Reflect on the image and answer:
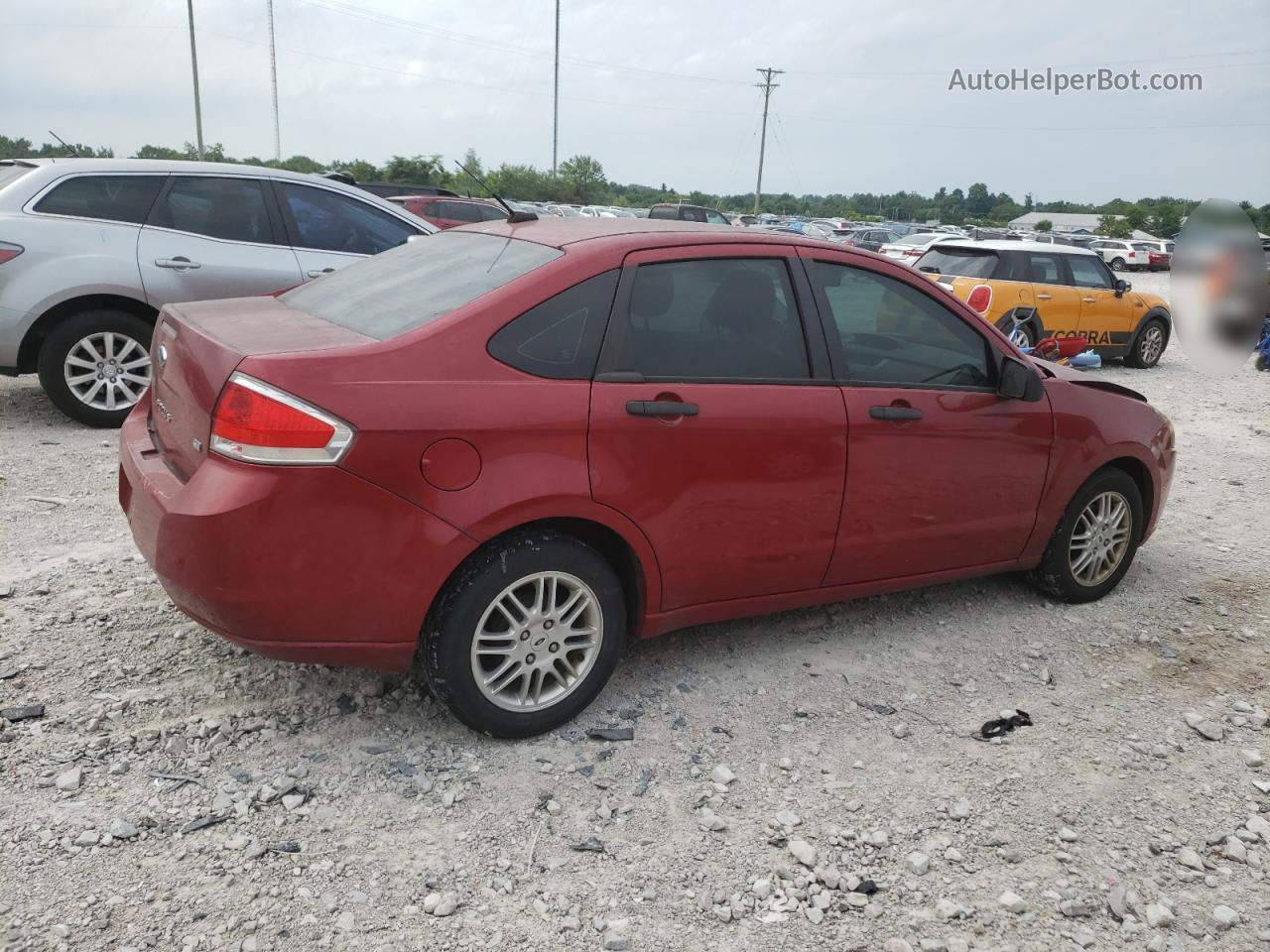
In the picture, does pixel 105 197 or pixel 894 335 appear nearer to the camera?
pixel 894 335

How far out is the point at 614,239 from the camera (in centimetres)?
351

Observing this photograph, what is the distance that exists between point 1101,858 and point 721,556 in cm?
149

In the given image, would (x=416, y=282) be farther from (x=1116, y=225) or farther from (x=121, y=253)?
(x=1116, y=225)

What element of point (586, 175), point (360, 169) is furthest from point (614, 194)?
point (360, 169)

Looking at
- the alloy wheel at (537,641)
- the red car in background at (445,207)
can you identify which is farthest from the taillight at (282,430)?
the red car in background at (445,207)

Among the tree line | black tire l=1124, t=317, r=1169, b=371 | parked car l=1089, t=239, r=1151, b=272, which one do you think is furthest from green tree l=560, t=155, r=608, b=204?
black tire l=1124, t=317, r=1169, b=371

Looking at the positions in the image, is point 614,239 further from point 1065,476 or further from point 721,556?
point 1065,476

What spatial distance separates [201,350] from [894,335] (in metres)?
2.53

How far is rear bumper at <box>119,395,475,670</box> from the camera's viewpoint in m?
2.85

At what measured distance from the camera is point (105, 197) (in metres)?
6.81

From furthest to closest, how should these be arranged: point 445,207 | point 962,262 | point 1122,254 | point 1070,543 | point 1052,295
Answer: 1. point 1122,254
2. point 445,207
3. point 1052,295
4. point 962,262
5. point 1070,543

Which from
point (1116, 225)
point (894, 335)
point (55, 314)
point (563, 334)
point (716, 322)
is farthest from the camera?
point (1116, 225)

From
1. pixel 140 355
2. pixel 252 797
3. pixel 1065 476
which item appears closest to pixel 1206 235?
pixel 1065 476

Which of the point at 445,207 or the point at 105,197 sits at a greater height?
the point at 105,197
